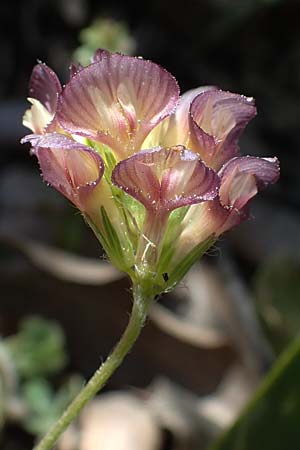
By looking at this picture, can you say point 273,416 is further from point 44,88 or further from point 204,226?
point 44,88

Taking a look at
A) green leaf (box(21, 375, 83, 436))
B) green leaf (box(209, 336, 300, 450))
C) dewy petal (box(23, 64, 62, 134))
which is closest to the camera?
dewy petal (box(23, 64, 62, 134))

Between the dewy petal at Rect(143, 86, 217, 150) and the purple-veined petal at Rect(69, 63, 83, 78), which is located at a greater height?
the purple-veined petal at Rect(69, 63, 83, 78)

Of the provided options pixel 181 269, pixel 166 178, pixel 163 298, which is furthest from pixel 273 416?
pixel 163 298

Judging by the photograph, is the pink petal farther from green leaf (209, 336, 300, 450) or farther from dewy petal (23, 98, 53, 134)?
green leaf (209, 336, 300, 450)

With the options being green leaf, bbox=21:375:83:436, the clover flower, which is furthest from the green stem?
green leaf, bbox=21:375:83:436

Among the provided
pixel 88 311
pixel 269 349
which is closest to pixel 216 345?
pixel 269 349

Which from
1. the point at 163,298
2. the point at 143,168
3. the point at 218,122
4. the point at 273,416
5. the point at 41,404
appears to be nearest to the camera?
the point at 143,168

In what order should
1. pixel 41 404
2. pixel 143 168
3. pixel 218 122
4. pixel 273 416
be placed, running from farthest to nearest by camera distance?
pixel 41 404
pixel 273 416
pixel 218 122
pixel 143 168
